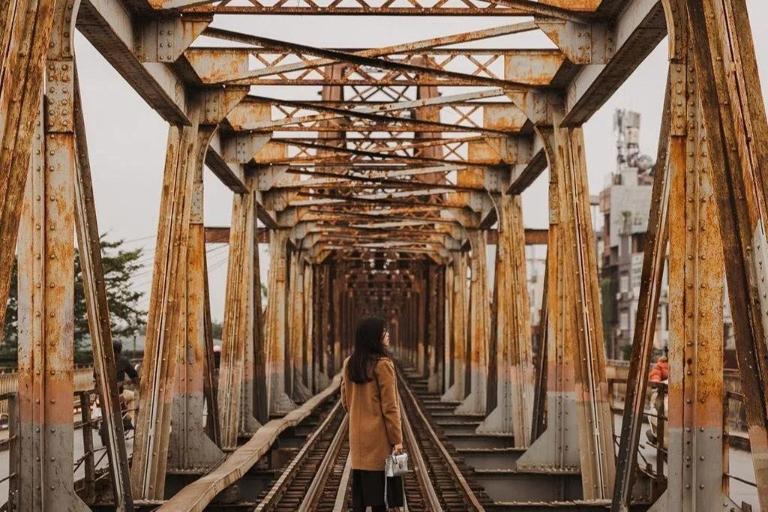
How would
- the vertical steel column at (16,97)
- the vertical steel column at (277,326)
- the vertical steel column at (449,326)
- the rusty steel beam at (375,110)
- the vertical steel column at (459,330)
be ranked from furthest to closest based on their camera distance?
the vertical steel column at (449,326) < the vertical steel column at (459,330) < the vertical steel column at (277,326) < the rusty steel beam at (375,110) < the vertical steel column at (16,97)

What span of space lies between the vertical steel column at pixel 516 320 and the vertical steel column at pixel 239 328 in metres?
4.40

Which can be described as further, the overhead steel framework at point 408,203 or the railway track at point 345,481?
the railway track at point 345,481

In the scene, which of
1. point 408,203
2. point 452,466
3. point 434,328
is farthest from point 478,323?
point 434,328

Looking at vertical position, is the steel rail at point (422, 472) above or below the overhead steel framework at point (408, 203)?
below

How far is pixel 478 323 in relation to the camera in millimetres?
26766

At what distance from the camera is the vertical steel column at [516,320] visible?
18766mm

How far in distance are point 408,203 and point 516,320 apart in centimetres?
680

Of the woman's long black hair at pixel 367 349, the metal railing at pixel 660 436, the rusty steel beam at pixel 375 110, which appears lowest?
the metal railing at pixel 660 436

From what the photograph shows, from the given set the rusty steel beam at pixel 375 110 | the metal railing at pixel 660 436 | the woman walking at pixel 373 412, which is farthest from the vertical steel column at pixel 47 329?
the rusty steel beam at pixel 375 110

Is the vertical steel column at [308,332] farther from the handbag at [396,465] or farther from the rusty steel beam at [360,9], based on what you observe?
the handbag at [396,465]

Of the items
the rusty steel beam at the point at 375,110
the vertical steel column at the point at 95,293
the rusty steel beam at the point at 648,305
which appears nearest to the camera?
the rusty steel beam at the point at 648,305

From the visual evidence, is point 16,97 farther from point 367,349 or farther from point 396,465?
point 396,465

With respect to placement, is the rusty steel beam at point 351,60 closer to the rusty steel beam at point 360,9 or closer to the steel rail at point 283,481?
the rusty steel beam at point 360,9

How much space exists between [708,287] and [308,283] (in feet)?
A: 100
